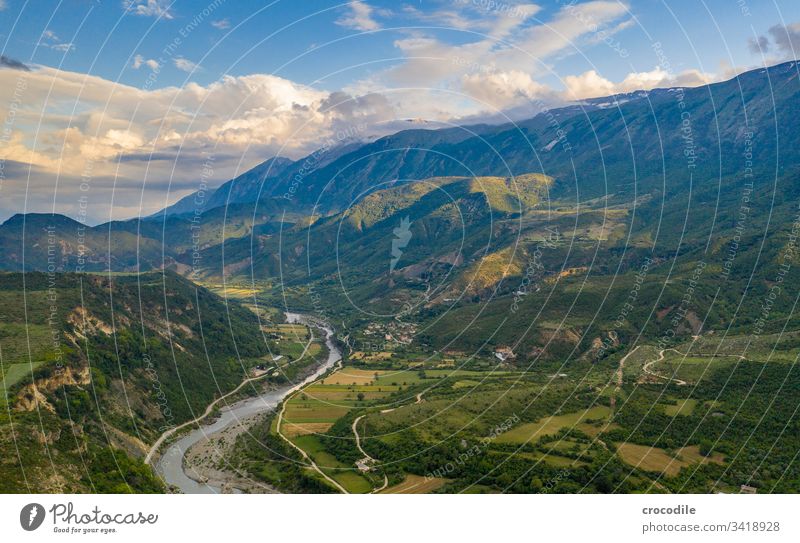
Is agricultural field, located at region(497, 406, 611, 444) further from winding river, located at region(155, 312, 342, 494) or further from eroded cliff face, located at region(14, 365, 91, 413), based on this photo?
eroded cliff face, located at region(14, 365, 91, 413)

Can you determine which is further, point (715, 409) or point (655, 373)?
point (655, 373)

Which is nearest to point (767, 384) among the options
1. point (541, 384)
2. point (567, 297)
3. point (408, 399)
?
point (541, 384)

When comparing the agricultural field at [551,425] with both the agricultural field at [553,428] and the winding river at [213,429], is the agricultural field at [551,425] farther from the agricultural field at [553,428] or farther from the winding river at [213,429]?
the winding river at [213,429]

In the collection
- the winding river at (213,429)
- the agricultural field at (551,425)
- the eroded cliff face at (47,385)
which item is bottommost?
the winding river at (213,429)

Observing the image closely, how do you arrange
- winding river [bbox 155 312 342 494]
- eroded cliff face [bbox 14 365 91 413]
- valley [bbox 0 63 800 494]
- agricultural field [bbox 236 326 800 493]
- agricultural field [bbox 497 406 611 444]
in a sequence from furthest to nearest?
winding river [bbox 155 312 342 494] → agricultural field [bbox 497 406 611 444] → eroded cliff face [bbox 14 365 91 413] → valley [bbox 0 63 800 494] → agricultural field [bbox 236 326 800 493]

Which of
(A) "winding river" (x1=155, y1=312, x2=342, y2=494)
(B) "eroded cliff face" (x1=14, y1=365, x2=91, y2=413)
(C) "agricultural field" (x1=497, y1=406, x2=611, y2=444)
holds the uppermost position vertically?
(B) "eroded cliff face" (x1=14, y1=365, x2=91, y2=413)

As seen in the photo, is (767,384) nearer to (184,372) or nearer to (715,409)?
(715,409)

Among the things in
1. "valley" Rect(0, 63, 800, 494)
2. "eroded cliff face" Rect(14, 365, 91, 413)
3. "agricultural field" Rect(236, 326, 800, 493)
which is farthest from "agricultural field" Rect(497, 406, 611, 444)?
"eroded cliff face" Rect(14, 365, 91, 413)

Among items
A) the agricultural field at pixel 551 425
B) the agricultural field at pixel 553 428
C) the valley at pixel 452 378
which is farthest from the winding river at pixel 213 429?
the agricultural field at pixel 551 425
